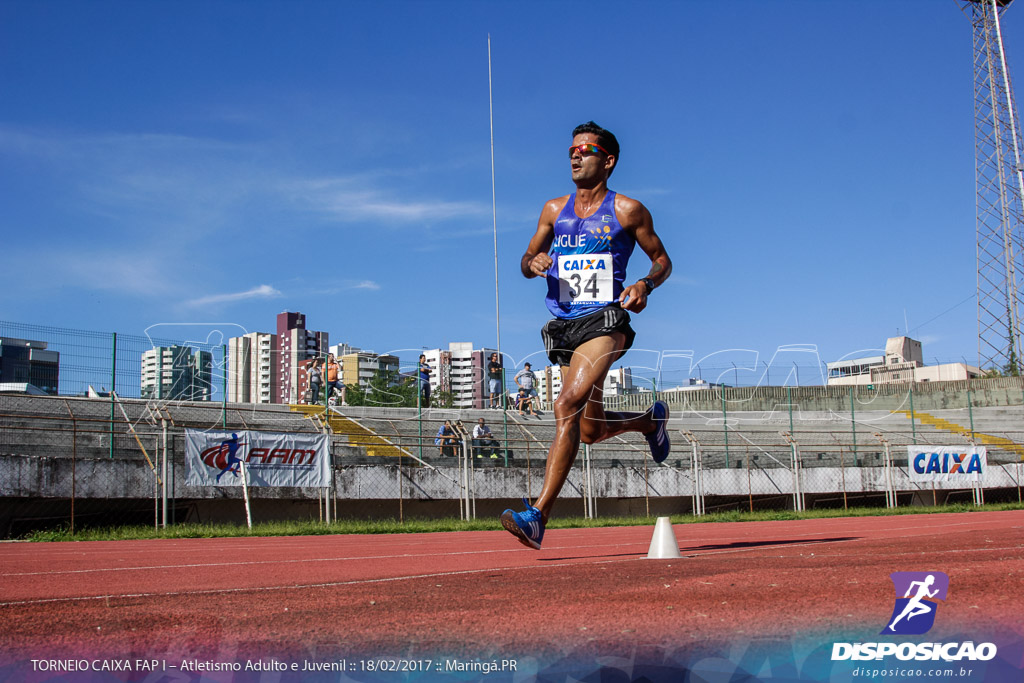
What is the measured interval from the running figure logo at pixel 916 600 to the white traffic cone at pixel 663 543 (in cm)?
260

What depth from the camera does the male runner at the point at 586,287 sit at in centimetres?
557

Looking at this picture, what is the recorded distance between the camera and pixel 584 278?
5.92m

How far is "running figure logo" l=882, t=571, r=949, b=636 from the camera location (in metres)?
2.31

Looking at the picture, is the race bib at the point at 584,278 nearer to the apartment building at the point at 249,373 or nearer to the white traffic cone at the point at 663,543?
the white traffic cone at the point at 663,543

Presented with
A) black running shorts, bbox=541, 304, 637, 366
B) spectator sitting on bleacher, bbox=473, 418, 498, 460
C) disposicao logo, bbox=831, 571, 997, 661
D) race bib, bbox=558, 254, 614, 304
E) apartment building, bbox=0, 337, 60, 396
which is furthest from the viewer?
spectator sitting on bleacher, bbox=473, 418, 498, 460

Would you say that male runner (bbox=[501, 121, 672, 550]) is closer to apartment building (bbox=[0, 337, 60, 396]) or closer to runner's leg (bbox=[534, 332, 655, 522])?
runner's leg (bbox=[534, 332, 655, 522])

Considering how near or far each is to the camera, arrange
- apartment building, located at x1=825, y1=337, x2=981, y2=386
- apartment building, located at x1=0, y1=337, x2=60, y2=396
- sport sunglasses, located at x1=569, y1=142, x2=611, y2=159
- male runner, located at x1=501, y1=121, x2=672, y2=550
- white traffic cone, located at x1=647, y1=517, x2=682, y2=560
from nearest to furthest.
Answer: white traffic cone, located at x1=647, y1=517, x2=682, y2=560
male runner, located at x1=501, y1=121, x2=672, y2=550
sport sunglasses, located at x1=569, y1=142, x2=611, y2=159
apartment building, located at x1=0, y1=337, x2=60, y2=396
apartment building, located at x1=825, y1=337, x2=981, y2=386

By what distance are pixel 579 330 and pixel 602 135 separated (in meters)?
1.49

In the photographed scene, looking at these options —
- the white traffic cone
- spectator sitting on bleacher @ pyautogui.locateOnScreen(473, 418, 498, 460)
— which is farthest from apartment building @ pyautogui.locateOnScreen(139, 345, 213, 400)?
the white traffic cone

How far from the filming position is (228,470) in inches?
595

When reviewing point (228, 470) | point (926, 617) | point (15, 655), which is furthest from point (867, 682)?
point (228, 470)

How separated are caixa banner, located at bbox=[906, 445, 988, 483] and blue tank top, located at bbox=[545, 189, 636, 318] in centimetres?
1972

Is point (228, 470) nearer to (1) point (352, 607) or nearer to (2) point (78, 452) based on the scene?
(2) point (78, 452)

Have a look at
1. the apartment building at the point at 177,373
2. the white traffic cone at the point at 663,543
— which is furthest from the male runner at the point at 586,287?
the apartment building at the point at 177,373
